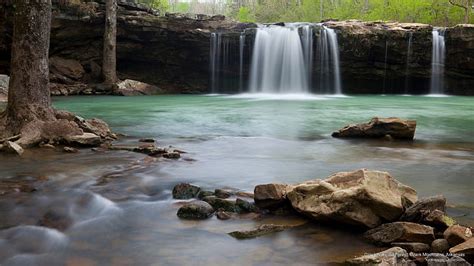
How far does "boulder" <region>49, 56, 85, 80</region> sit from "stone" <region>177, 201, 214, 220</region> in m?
21.4

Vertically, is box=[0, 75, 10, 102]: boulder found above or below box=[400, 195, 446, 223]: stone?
above

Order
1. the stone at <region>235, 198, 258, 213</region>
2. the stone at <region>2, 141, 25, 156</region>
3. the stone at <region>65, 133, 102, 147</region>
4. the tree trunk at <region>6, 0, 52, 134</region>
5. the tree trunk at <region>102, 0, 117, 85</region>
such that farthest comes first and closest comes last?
the tree trunk at <region>102, 0, 117, 85</region>, the stone at <region>65, 133, 102, 147</region>, the tree trunk at <region>6, 0, 52, 134</region>, the stone at <region>2, 141, 25, 156</region>, the stone at <region>235, 198, 258, 213</region>

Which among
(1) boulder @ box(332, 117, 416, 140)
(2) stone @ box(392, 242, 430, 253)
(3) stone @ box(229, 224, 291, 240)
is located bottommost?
(3) stone @ box(229, 224, 291, 240)

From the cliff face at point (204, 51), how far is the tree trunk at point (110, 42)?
792mm

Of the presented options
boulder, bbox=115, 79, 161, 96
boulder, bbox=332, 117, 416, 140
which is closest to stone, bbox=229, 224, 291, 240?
boulder, bbox=332, 117, 416, 140

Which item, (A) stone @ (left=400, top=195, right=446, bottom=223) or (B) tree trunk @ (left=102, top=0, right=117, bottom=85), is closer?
(A) stone @ (left=400, top=195, right=446, bottom=223)

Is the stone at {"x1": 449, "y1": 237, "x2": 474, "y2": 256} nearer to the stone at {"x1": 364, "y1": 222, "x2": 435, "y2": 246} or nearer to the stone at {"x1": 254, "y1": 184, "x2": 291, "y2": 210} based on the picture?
the stone at {"x1": 364, "y1": 222, "x2": 435, "y2": 246}

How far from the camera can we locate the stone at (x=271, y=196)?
14.4 feet

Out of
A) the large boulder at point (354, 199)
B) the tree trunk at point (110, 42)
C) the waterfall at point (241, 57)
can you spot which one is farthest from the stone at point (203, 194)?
the waterfall at point (241, 57)

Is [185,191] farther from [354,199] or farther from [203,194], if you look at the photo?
[354,199]

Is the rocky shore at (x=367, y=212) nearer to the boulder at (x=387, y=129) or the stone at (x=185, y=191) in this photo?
the stone at (x=185, y=191)

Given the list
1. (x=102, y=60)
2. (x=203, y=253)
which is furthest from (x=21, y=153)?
(x=102, y=60)

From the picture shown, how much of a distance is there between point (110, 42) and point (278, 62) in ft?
29.5

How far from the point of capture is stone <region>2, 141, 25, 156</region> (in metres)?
6.81
